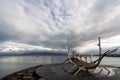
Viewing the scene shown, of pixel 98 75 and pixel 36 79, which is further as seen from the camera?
pixel 98 75

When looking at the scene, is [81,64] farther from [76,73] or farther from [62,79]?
[62,79]

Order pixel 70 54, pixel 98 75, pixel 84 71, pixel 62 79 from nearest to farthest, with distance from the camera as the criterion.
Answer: pixel 62 79, pixel 98 75, pixel 84 71, pixel 70 54

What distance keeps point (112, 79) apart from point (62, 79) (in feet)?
24.3

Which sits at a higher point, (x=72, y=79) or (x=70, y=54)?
(x=70, y=54)

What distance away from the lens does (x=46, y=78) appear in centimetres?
2452

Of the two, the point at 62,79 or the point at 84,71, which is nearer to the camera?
the point at 62,79

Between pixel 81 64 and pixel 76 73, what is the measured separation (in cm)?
341

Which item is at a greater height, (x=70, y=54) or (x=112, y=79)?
(x=70, y=54)

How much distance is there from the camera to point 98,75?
27.2 meters

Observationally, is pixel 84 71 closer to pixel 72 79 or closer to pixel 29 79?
pixel 72 79

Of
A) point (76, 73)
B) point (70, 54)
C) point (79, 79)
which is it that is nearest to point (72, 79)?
point (79, 79)

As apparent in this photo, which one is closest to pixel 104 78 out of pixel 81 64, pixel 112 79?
pixel 112 79

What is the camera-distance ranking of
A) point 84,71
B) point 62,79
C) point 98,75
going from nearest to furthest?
1. point 62,79
2. point 98,75
3. point 84,71

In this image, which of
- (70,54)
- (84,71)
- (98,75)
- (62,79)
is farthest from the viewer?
(70,54)
